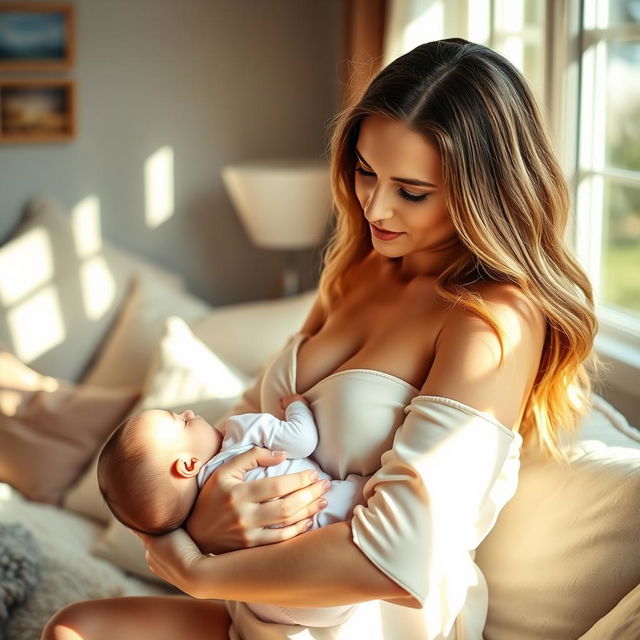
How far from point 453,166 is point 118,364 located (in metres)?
1.93

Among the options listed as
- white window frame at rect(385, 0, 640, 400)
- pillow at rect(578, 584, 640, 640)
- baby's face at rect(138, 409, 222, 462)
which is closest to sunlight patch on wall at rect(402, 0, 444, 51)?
white window frame at rect(385, 0, 640, 400)

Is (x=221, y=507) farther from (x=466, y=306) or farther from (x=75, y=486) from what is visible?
(x=75, y=486)

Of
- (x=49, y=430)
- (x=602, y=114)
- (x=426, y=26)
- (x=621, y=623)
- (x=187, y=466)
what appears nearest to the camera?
(x=621, y=623)

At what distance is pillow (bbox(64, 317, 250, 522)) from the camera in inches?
97.0

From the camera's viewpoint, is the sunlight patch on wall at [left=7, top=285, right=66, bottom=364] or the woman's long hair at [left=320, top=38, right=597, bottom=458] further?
the sunlight patch on wall at [left=7, top=285, right=66, bottom=364]

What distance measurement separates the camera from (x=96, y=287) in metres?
3.33

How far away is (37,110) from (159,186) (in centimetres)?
55

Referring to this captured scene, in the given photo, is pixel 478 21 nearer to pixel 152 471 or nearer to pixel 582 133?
pixel 582 133

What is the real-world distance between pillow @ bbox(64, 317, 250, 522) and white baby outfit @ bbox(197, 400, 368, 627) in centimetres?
79

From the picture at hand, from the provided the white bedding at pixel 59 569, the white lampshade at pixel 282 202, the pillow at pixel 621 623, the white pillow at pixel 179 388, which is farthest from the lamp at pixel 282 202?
the pillow at pixel 621 623

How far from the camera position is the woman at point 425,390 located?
1.41m

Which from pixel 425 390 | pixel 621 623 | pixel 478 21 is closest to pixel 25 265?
pixel 478 21

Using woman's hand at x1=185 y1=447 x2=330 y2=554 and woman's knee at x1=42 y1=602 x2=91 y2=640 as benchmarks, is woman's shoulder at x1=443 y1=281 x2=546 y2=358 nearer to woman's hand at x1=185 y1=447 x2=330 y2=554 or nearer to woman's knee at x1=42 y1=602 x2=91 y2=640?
woman's hand at x1=185 y1=447 x2=330 y2=554

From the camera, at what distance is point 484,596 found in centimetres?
171
